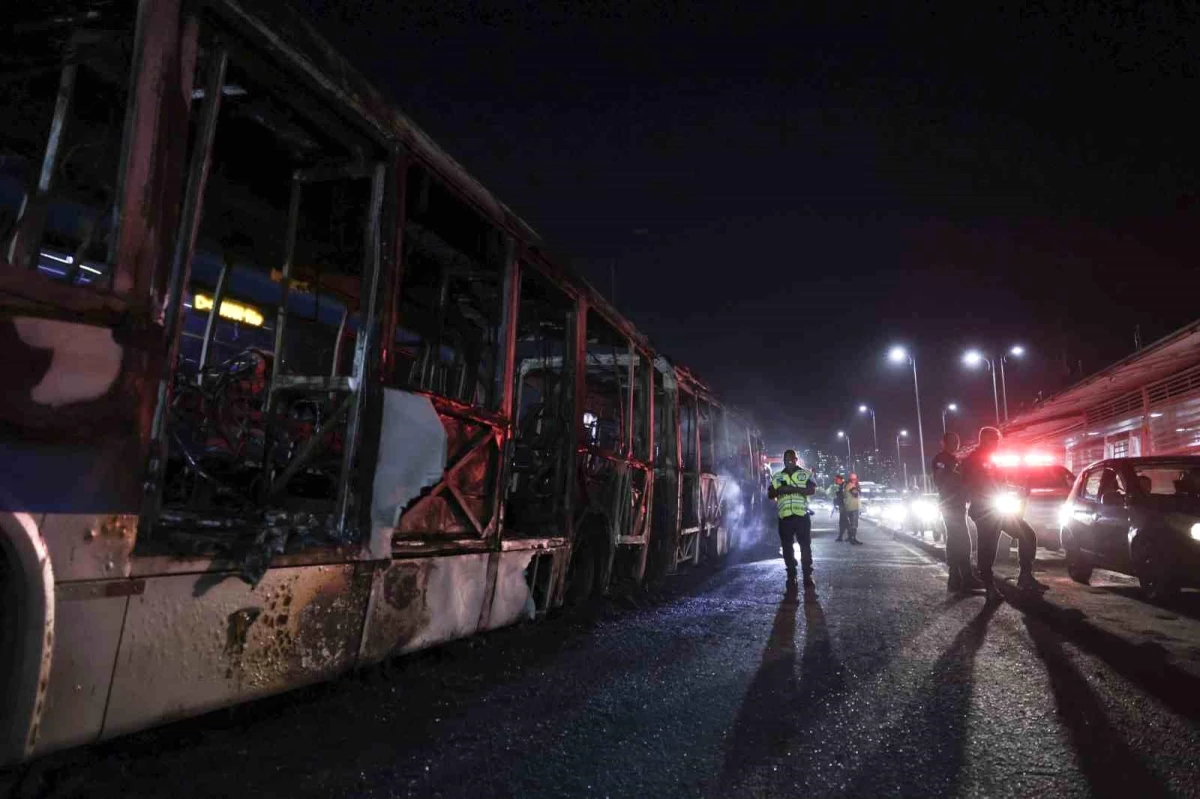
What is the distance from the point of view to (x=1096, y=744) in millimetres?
2852

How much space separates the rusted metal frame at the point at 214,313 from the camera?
4.70m

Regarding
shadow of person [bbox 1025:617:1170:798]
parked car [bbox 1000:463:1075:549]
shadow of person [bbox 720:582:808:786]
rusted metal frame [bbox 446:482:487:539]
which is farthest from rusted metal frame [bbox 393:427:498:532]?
parked car [bbox 1000:463:1075:549]

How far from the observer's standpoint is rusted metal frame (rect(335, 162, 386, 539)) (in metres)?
3.30

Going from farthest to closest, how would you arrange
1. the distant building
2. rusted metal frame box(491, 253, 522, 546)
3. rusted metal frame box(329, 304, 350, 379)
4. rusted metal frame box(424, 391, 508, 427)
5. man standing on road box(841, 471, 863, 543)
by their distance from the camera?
1. man standing on road box(841, 471, 863, 543)
2. the distant building
3. rusted metal frame box(329, 304, 350, 379)
4. rusted metal frame box(491, 253, 522, 546)
5. rusted metal frame box(424, 391, 508, 427)

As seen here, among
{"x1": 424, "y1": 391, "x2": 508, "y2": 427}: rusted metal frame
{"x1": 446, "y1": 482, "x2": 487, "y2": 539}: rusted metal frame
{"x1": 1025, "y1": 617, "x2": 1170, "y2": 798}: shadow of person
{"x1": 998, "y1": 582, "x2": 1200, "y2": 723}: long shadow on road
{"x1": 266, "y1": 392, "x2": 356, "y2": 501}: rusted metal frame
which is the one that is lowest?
{"x1": 1025, "y1": 617, "x2": 1170, "y2": 798}: shadow of person

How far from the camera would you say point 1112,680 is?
3.83m

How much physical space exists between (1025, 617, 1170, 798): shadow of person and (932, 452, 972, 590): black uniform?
3.63 metres

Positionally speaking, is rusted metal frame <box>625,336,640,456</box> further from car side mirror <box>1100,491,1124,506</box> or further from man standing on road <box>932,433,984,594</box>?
car side mirror <box>1100,491,1124,506</box>

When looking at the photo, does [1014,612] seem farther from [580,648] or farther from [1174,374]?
[1174,374]

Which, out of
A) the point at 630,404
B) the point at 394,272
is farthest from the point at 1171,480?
the point at 394,272

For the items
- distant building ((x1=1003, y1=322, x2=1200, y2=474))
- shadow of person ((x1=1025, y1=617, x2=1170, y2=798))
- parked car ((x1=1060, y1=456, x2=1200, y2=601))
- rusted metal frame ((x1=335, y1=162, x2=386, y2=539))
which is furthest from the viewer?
distant building ((x1=1003, y1=322, x2=1200, y2=474))

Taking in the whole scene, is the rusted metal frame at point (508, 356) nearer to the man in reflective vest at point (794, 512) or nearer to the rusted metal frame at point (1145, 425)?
the man in reflective vest at point (794, 512)

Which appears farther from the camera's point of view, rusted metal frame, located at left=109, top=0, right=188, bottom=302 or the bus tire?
rusted metal frame, located at left=109, top=0, right=188, bottom=302

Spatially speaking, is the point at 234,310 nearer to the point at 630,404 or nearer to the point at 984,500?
the point at 630,404
